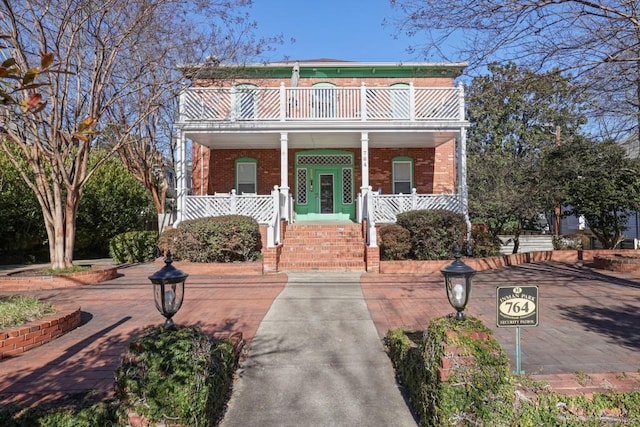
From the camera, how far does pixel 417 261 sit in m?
10.6

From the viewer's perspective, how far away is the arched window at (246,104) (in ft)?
44.8

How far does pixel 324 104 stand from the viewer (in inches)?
548

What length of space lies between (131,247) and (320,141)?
7.73 meters

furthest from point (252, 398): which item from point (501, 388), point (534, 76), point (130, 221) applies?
point (130, 221)

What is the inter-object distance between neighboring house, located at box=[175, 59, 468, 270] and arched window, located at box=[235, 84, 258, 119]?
0.12ft

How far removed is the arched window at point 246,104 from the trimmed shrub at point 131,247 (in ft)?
18.6

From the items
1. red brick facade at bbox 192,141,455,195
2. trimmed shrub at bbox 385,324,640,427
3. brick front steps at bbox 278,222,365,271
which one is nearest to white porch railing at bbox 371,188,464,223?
brick front steps at bbox 278,222,365,271

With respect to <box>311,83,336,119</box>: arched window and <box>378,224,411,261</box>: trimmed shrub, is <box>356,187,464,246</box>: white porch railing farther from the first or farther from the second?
<box>311,83,336,119</box>: arched window

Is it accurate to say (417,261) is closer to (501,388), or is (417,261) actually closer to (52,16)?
(501,388)

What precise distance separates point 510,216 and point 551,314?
740 cm

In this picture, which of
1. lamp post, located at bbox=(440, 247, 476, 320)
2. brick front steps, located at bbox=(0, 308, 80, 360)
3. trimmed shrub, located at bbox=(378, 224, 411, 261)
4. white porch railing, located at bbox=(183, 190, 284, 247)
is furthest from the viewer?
white porch railing, located at bbox=(183, 190, 284, 247)

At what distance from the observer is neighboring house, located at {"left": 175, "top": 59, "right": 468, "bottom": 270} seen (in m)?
13.1

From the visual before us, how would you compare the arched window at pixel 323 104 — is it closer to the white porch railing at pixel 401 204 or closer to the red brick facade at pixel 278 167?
the red brick facade at pixel 278 167

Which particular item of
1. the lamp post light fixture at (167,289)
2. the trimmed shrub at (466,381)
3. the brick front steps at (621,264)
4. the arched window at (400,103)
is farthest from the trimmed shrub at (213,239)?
the brick front steps at (621,264)
